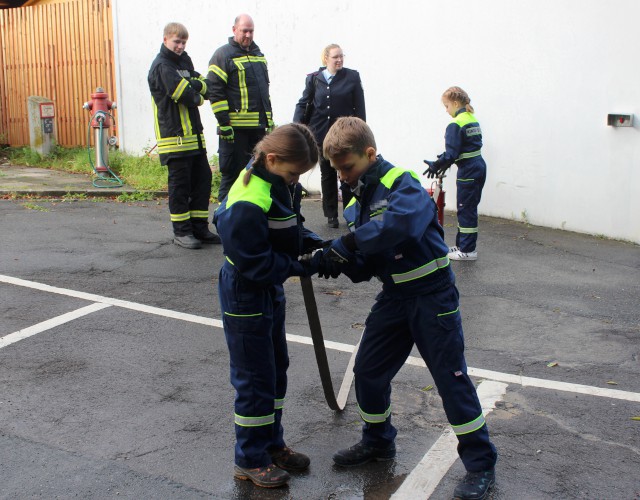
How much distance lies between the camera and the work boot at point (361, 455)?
3959mm

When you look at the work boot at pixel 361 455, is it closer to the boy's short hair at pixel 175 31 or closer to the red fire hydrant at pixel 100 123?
the boy's short hair at pixel 175 31

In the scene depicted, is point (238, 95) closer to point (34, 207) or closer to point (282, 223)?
point (34, 207)

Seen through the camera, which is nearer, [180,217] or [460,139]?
[460,139]

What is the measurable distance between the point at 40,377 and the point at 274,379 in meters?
1.88

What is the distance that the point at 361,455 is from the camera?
3971mm

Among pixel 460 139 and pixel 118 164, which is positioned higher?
pixel 460 139

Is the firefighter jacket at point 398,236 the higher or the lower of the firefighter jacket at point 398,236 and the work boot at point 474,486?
the higher

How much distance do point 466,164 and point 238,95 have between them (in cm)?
259

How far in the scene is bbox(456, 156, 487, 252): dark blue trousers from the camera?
7992 millimetres

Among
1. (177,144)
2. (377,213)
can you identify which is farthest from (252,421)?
(177,144)

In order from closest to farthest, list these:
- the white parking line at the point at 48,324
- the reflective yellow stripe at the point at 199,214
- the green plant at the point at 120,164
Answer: the white parking line at the point at 48,324, the reflective yellow stripe at the point at 199,214, the green plant at the point at 120,164

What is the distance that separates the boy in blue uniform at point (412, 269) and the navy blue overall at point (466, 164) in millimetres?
4124

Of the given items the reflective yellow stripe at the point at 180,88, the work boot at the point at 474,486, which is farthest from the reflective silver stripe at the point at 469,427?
the reflective yellow stripe at the point at 180,88

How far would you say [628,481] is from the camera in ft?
12.5
